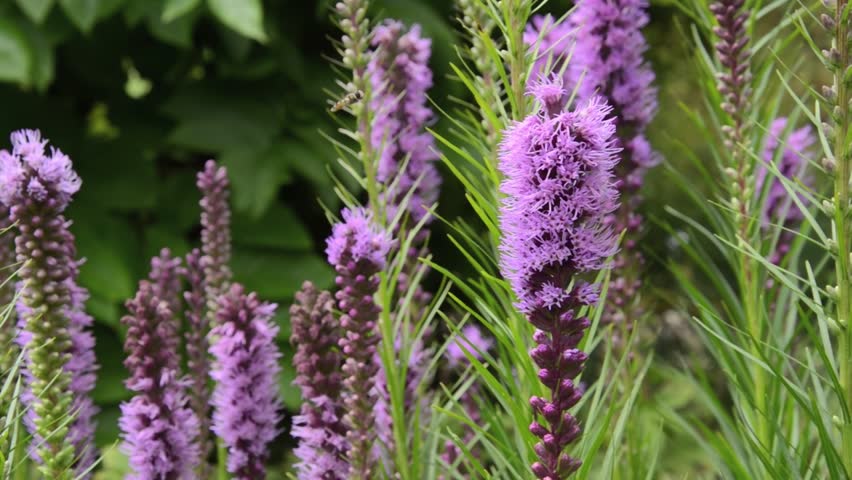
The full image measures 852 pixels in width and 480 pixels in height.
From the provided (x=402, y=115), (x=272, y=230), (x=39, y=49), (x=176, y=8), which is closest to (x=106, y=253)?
(x=272, y=230)

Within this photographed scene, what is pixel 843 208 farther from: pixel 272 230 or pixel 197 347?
pixel 272 230

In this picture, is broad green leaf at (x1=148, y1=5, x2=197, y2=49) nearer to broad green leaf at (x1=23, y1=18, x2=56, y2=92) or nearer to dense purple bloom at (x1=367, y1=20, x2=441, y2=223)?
broad green leaf at (x1=23, y1=18, x2=56, y2=92)

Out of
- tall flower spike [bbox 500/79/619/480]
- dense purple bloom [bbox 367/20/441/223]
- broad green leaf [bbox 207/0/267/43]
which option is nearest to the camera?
tall flower spike [bbox 500/79/619/480]

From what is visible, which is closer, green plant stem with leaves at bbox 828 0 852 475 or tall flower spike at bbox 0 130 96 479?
green plant stem with leaves at bbox 828 0 852 475

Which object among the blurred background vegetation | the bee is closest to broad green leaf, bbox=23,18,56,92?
the blurred background vegetation

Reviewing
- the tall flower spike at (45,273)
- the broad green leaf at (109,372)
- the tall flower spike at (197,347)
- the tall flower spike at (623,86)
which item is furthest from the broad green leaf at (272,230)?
the tall flower spike at (45,273)

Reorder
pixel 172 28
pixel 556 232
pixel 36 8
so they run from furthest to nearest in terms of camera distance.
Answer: pixel 172 28 → pixel 36 8 → pixel 556 232
